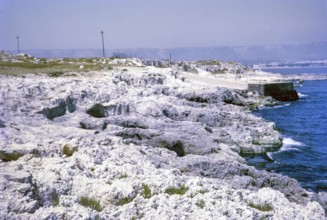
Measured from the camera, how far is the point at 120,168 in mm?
11070

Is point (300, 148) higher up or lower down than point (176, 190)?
lower down

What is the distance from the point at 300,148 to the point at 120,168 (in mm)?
19361

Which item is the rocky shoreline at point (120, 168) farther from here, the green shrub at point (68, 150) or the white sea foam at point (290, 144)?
the white sea foam at point (290, 144)

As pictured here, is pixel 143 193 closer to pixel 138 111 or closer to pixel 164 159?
pixel 164 159

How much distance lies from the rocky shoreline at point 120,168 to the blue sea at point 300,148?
57.3 inches

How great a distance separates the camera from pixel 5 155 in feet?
36.0

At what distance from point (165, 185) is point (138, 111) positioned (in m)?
16.9

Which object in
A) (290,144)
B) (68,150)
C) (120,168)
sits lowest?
(290,144)

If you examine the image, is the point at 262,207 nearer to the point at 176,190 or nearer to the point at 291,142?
the point at 176,190

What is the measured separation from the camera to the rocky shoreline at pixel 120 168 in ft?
27.7

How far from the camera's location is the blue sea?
2070 centimetres

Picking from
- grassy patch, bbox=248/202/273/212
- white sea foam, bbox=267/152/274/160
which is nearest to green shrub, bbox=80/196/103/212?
grassy patch, bbox=248/202/273/212

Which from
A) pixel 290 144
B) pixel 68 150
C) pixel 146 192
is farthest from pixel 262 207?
pixel 290 144

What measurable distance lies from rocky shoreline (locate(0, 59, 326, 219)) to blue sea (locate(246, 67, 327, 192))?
1454mm
